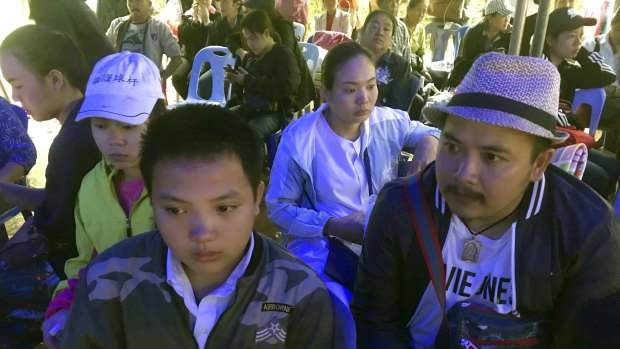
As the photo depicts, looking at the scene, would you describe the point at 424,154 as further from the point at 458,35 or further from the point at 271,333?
the point at 458,35

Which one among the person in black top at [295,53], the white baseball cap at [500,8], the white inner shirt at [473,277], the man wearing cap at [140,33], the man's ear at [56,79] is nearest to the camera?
the white inner shirt at [473,277]

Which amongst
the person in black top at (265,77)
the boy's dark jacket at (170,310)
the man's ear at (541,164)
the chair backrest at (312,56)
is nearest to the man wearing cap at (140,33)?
the person in black top at (265,77)

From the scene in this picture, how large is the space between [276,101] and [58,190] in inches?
120

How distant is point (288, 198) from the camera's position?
245cm

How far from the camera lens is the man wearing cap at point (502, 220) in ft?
4.26

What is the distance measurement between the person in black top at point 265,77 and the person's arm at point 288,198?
2.14 meters

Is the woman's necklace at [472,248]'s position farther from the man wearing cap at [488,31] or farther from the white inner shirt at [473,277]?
the man wearing cap at [488,31]

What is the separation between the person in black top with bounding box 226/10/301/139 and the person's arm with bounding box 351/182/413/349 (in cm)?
313

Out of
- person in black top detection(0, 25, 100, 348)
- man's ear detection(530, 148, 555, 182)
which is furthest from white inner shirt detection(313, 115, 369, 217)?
man's ear detection(530, 148, 555, 182)

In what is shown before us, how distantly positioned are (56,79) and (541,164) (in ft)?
6.57

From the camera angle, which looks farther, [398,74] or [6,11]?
[6,11]

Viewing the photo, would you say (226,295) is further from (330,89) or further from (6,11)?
(6,11)

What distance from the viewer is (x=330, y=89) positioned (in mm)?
2596

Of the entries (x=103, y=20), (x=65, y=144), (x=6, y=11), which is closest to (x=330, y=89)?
(x=65, y=144)
